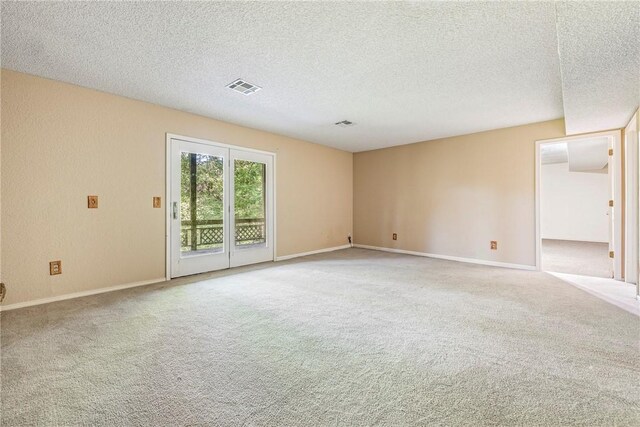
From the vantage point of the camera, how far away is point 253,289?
3.51 meters

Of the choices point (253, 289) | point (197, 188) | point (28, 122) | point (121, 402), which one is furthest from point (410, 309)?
point (28, 122)

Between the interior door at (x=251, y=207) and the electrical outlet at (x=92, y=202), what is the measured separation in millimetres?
1779

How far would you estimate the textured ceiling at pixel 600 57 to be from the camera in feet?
5.56

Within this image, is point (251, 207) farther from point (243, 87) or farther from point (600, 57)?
point (600, 57)

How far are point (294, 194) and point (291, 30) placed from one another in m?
3.75

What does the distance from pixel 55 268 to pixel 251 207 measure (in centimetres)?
267

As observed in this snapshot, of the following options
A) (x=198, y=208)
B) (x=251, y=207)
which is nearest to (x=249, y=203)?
(x=251, y=207)

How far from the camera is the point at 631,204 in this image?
12.2 ft

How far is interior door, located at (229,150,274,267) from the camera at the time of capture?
189 inches

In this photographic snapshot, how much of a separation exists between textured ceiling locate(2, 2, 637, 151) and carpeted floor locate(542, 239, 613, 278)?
2372 millimetres

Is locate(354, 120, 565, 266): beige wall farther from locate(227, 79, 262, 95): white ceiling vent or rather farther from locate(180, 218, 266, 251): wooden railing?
locate(227, 79, 262, 95): white ceiling vent

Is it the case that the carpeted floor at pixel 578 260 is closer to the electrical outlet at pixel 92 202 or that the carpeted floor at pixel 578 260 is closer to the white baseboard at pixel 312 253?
the white baseboard at pixel 312 253

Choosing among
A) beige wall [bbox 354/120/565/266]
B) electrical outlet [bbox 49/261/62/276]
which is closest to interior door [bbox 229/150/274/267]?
electrical outlet [bbox 49/261/62/276]

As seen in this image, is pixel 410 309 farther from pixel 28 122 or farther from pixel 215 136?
pixel 28 122
